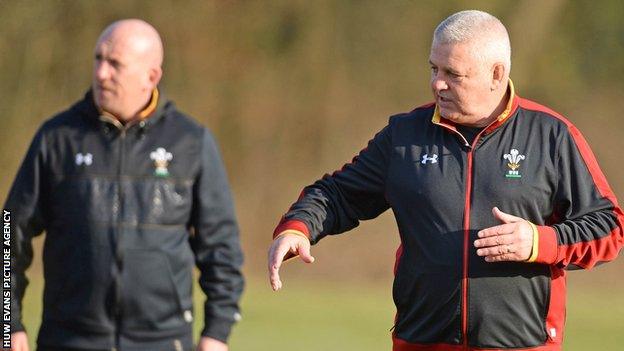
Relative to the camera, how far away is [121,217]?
499cm

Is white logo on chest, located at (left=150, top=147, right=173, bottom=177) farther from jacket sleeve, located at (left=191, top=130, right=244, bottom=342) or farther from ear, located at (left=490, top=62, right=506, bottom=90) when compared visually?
ear, located at (left=490, top=62, right=506, bottom=90)

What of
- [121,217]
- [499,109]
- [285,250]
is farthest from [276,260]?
[499,109]

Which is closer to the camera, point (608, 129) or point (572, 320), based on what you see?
point (572, 320)

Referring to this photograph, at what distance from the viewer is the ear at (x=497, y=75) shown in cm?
557

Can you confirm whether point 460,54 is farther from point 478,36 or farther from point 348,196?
point 348,196

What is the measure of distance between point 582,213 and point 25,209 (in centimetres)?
205

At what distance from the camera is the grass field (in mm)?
11695

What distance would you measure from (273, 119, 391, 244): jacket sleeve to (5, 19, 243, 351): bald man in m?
0.62

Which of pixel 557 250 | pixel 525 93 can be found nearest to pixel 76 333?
pixel 557 250

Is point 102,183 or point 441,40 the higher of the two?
point 441,40

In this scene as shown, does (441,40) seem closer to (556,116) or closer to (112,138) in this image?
(556,116)

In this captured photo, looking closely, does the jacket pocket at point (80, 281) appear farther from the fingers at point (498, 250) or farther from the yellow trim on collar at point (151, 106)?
the fingers at point (498, 250)

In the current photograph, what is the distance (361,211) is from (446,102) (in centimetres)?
62

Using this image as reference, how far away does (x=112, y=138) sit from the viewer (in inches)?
199
